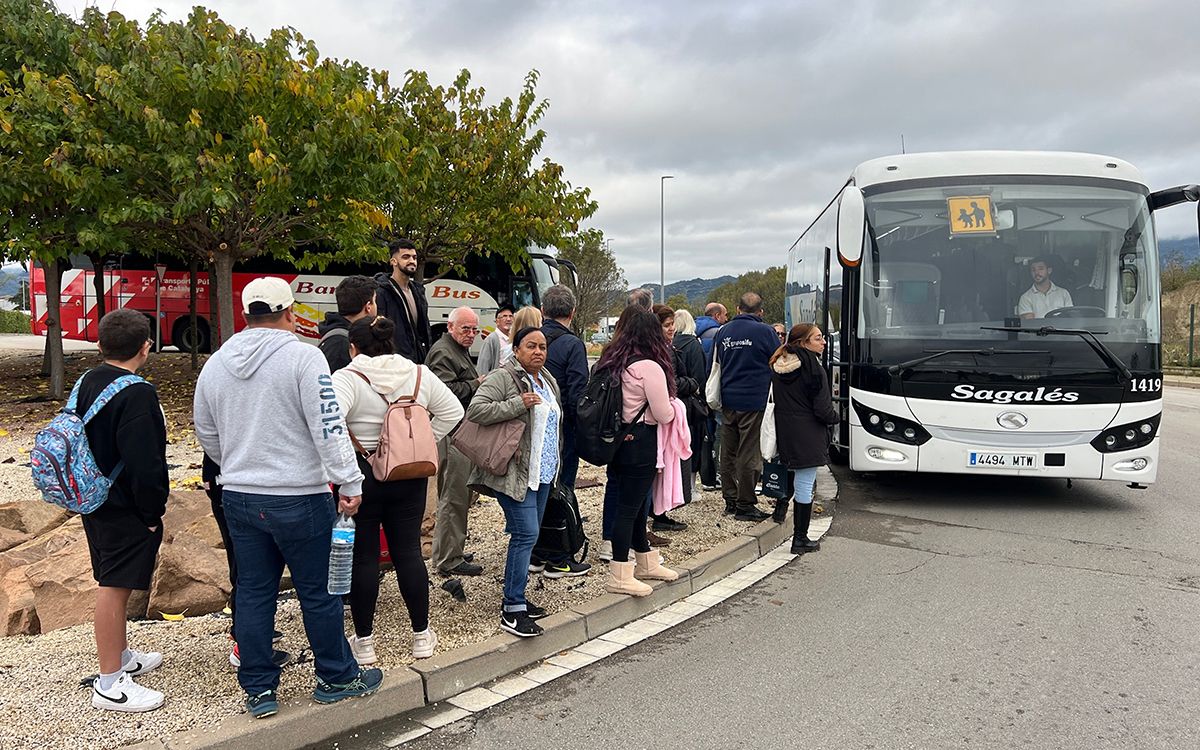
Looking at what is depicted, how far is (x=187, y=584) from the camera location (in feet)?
16.0

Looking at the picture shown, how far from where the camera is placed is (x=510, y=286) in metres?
21.9

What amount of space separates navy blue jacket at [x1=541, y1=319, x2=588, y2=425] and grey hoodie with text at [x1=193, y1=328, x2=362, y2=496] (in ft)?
6.72

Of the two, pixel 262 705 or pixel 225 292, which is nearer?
pixel 262 705

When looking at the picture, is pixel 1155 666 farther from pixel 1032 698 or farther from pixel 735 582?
pixel 735 582

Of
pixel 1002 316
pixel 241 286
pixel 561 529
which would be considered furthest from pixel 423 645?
pixel 241 286

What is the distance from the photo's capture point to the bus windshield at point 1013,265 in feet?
25.1

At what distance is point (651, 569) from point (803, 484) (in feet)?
5.34

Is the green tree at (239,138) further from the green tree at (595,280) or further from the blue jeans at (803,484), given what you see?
the green tree at (595,280)

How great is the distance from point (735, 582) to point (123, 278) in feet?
67.7

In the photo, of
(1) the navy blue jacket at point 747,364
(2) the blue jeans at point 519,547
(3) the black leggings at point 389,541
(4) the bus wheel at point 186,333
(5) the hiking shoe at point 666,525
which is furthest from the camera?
(4) the bus wheel at point 186,333

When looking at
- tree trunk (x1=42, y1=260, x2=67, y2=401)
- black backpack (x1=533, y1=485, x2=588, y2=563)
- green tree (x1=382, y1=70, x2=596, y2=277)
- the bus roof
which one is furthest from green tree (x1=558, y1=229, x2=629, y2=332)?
black backpack (x1=533, y1=485, x2=588, y2=563)

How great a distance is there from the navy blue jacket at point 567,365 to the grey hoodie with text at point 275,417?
6.72 ft

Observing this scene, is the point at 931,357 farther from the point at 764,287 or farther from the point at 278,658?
the point at 764,287

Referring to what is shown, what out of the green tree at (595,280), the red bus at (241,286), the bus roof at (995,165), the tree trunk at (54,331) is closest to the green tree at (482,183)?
the red bus at (241,286)
